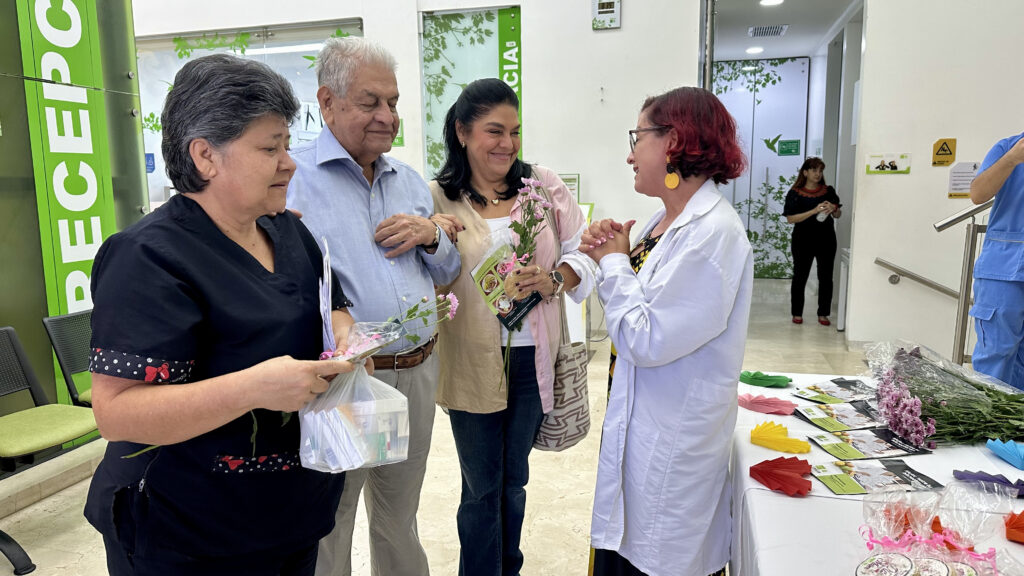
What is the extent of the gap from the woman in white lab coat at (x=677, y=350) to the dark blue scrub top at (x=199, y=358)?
2.54ft

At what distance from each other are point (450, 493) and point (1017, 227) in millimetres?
2704

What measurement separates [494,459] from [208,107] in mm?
1307

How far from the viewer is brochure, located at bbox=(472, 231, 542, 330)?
182 centimetres

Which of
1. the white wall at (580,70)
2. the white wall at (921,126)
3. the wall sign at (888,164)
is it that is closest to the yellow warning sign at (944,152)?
the white wall at (921,126)

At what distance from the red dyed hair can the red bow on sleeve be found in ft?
4.03

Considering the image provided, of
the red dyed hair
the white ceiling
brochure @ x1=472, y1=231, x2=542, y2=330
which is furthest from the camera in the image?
the white ceiling

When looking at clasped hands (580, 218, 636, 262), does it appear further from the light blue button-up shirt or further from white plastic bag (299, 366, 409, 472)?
white plastic bag (299, 366, 409, 472)

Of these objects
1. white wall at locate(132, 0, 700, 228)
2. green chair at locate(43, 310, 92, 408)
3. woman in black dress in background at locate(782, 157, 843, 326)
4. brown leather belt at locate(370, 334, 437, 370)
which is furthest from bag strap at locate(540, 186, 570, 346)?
woman in black dress in background at locate(782, 157, 843, 326)

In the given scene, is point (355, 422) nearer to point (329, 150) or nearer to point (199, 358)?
point (199, 358)

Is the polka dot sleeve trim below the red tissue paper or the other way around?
the other way around

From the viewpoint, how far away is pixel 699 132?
1604 millimetres

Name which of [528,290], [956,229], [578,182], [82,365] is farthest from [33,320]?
[956,229]

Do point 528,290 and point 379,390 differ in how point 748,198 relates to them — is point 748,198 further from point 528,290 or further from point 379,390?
point 379,390

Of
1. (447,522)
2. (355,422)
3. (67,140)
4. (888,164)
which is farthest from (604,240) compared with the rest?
(888,164)
